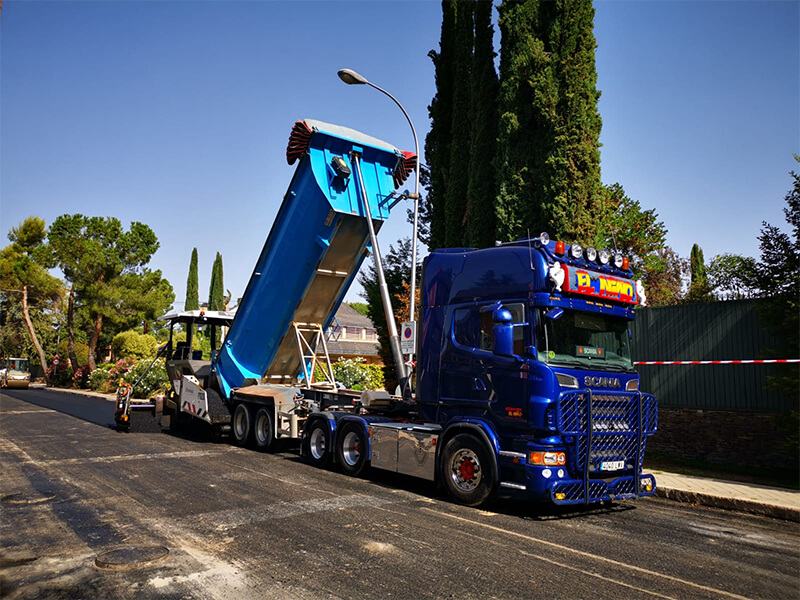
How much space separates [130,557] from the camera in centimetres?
532

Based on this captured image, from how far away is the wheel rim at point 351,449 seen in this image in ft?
32.6

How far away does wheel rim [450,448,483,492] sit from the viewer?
7.75 m

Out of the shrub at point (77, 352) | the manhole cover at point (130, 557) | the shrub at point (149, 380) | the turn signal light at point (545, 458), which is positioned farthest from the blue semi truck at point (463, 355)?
the shrub at point (77, 352)

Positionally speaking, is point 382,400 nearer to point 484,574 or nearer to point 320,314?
point 320,314

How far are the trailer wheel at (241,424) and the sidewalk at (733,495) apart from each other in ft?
25.6

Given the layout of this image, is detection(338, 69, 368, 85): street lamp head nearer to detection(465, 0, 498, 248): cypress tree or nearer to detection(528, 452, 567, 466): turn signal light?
detection(465, 0, 498, 248): cypress tree

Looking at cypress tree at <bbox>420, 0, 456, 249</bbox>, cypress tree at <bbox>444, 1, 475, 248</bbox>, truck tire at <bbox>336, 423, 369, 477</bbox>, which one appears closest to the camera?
truck tire at <bbox>336, 423, 369, 477</bbox>

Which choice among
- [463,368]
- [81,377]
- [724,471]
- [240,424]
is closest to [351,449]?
[463,368]

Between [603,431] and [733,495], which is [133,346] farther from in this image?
[733,495]

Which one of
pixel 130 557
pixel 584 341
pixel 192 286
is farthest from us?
pixel 192 286

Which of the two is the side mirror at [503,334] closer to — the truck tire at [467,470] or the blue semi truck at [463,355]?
the blue semi truck at [463,355]

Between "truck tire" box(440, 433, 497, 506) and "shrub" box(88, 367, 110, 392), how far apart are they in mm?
32475

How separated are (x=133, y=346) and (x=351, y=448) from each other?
98.2 ft

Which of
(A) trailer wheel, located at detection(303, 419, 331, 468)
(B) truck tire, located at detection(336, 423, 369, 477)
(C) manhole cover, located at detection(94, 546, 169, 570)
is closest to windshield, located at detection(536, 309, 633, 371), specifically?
(B) truck tire, located at detection(336, 423, 369, 477)
